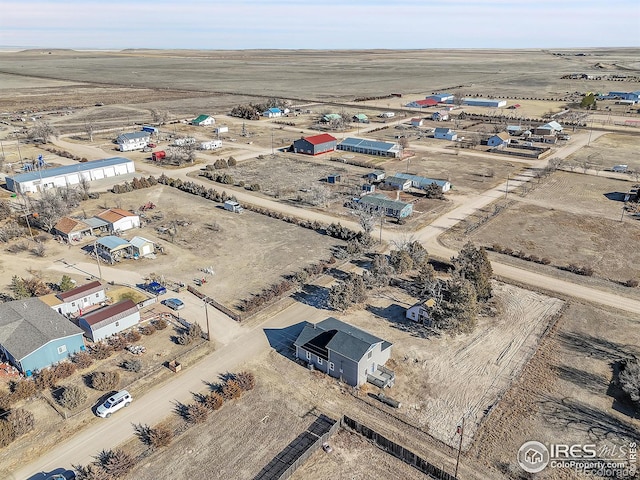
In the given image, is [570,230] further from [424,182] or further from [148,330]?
[148,330]

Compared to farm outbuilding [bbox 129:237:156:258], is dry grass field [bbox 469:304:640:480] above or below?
below

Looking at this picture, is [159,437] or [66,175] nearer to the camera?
→ [159,437]

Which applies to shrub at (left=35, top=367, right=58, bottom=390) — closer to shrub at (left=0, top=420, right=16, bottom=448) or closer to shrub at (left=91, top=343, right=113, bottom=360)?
shrub at (left=91, top=343, right=113, bottom=360)

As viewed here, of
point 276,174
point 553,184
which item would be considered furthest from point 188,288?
point 553,184

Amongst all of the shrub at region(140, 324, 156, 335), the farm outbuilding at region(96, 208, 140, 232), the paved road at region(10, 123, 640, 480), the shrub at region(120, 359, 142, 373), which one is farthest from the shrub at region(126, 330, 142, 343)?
the farm outbuilding at region(96, 208, 140, 232)

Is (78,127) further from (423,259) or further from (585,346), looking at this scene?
(585,346)

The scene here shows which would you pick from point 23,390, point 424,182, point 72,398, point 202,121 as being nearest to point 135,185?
point 424,182

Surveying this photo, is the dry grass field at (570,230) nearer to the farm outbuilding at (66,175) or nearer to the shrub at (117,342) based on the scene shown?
the shrub at (117,342)

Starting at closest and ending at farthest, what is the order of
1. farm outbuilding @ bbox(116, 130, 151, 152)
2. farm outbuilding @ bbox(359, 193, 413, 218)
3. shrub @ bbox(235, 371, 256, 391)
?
shrub @ bbox(235, 371, 256, 391), farm outbuilding @ bbox(359, 193, 413, 218), farm outbuilding @ bbox(116, 130, 151, 152)
